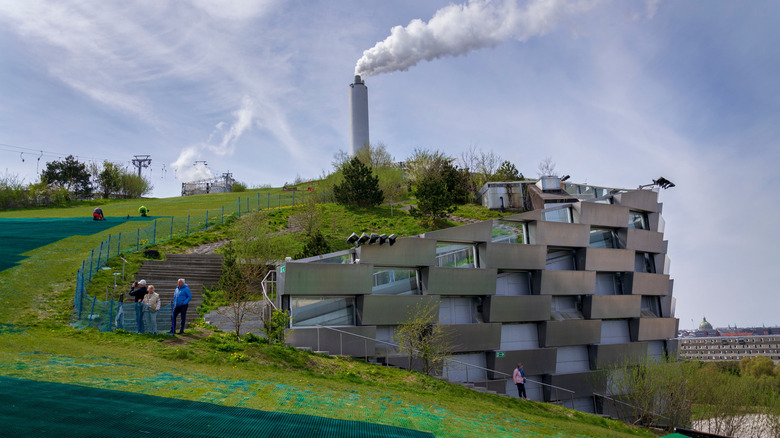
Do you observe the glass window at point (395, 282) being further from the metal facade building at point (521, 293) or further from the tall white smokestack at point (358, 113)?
the tall white smokestack at point (358, 113)

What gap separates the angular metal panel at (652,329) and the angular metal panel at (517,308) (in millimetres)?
8305

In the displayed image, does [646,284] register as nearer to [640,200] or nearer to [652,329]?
[652,329]

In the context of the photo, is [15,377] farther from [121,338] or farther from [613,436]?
[613,436]

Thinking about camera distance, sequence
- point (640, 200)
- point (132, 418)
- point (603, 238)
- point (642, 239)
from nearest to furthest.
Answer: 1. point (132, 418)
2. point (603, 238)
3. point (642, 239)
4. point (640, 200)

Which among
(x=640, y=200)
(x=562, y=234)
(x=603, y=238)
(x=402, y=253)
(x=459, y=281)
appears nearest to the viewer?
(x=402, y=253)

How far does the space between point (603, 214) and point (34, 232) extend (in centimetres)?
3484

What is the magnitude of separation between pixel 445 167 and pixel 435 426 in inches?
1193

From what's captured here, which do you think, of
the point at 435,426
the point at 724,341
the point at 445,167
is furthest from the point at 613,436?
the point at 724,341

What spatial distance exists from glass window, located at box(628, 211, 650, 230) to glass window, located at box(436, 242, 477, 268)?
48.7 feet

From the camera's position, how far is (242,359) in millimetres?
14797

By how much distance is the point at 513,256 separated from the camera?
27.1 m

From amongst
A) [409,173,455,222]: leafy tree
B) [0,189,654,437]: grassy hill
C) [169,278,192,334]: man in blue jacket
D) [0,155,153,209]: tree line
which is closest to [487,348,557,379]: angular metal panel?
[0,189,654,437]: grassy hill

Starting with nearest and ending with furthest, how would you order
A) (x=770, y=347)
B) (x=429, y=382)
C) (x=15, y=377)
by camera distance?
(x=15, y=377) < (x=429, y=382) < (x=770, y=347)

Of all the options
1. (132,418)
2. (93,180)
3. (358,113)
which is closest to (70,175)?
(93,180)
